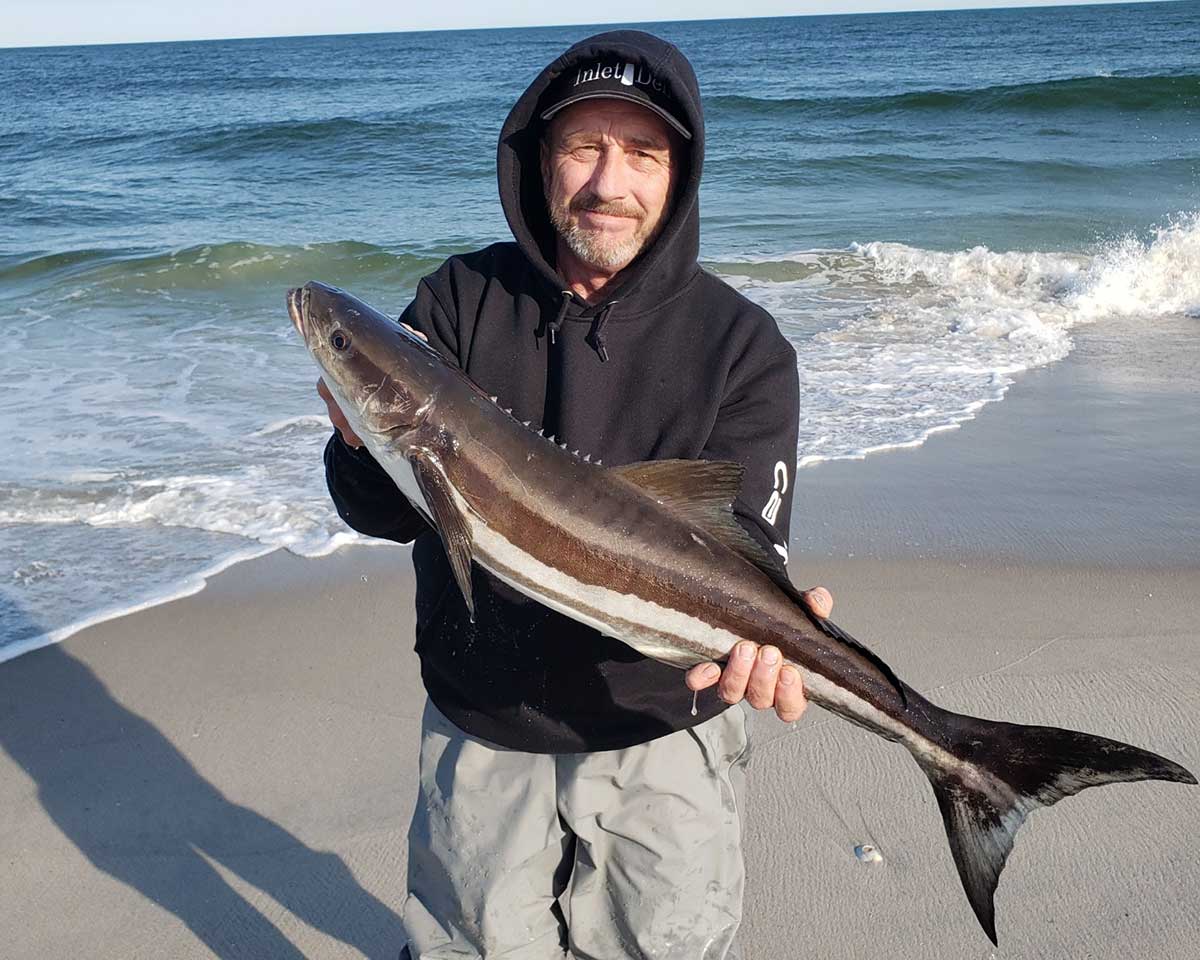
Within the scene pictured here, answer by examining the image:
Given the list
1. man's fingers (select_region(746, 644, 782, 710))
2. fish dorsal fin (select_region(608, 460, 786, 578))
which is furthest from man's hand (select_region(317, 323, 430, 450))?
man's fingers (select_region(746, 644, 782, 710))

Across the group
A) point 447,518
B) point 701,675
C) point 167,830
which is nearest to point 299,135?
point 167,830

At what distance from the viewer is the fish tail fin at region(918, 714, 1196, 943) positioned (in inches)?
101

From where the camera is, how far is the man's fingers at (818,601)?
2695 millimetres

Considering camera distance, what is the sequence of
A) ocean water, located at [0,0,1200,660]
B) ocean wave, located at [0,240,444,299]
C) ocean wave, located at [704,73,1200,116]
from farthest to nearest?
ocean wave, located at [704,73,1200,116] → ocean wave, located at [0,240,444,299] → ocean water, located at [0,0,1200,660]

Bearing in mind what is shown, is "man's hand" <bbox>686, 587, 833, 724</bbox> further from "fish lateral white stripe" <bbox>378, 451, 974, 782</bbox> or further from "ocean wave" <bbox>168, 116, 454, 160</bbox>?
"ocean wave" <bbox>168, 116, 454, 160</bbox>

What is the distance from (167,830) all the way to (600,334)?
2790mm

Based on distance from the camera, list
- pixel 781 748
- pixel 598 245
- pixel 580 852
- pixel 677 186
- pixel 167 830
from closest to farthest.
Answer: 1. pixel 580 852
2. pixel 598 245
3. pixel 677 186
4. pixel 167 830
5. pixel 781 748

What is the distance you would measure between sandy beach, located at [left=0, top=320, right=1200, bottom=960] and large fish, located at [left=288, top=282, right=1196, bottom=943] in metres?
1.29

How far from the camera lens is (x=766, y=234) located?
18.8m

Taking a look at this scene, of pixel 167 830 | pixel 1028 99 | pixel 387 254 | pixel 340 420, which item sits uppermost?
pixel 340 420

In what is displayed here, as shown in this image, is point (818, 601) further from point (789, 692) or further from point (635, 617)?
point (635, 617)

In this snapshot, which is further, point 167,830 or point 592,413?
point 167,830

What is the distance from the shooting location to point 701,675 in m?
2.61

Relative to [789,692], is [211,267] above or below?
below
